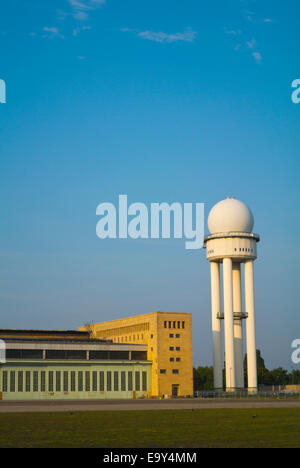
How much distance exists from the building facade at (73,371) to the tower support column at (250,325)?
17.8 metres

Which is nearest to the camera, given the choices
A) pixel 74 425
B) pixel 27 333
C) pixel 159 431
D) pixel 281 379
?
pixel 159 431

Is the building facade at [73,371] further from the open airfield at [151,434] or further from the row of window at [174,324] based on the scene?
the open airfield at [151,434]

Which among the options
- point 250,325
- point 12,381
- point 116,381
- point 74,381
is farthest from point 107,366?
point 250,325

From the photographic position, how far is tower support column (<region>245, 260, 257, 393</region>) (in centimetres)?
11244

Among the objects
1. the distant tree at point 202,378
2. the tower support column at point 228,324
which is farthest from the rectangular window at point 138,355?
the distant tree at point 202,378

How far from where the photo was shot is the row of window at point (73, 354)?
342 feet

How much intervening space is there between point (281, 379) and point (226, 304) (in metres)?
78.1

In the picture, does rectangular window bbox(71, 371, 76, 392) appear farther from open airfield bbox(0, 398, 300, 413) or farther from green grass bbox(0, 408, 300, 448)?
green grass bbox(0, 408, 300, 448)

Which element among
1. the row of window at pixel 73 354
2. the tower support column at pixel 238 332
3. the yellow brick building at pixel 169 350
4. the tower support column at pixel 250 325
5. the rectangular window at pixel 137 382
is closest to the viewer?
the row of window at pixel 73 354

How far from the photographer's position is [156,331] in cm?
11112

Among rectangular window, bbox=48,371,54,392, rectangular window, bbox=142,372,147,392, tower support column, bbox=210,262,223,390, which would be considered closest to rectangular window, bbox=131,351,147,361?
rectangular window, bbox=142,372,147,392

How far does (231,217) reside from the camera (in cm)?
11306
